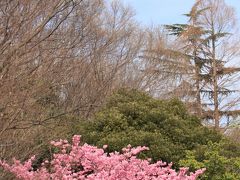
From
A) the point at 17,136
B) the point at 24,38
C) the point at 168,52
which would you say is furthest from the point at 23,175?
the point at 168,52

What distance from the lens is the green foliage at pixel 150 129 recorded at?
32.6 ft

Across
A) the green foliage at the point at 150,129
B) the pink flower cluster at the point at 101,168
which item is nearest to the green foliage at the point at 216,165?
the green foliage at the point at 150,129

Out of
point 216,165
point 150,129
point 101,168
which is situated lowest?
point 216,165

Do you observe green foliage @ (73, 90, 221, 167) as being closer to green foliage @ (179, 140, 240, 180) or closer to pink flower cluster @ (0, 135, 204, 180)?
green foliage @ (179, 140, 240, 180)

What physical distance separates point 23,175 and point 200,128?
521cm

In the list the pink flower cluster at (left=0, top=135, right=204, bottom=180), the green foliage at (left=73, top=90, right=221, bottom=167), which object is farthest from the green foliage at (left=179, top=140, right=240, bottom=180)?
the pink flower cluster at (left=0, top=135, right=204, bottom=180)

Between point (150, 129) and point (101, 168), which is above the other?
point (150, 129)

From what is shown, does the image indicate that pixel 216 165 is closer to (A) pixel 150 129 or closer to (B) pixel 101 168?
(A) pixel 150 129

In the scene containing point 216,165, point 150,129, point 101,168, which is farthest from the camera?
point 150,129

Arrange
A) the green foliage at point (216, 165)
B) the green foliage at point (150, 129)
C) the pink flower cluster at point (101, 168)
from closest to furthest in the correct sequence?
the pink flower cluster at point (101, 168), the green foliage at point (216, 165), the green foliage at point (150, 129)

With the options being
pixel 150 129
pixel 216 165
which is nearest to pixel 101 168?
pixel 216 165

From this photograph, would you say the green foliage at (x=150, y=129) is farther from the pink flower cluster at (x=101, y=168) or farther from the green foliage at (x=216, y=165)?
the pink flower cluster at (x=101, y=168)

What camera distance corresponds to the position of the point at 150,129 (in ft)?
35.0

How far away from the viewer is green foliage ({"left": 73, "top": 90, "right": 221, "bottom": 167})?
993cm
